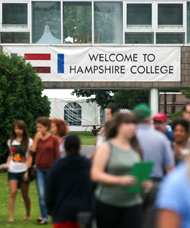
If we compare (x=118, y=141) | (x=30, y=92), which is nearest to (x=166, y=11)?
(x=30, y=92)

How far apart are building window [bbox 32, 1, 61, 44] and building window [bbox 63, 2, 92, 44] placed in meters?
0.28

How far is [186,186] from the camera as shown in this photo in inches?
107

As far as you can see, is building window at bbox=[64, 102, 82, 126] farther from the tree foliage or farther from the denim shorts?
the denim shorts

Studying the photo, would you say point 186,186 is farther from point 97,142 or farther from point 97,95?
point 97,95

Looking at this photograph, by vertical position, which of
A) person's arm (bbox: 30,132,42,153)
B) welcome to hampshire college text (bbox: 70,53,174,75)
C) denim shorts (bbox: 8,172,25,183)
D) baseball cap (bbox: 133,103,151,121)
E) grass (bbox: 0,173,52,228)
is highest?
welcome to hampshire college text (bbox: 70,53,174,75)

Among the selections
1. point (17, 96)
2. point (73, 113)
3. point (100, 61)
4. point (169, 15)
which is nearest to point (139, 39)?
point (169, 15)

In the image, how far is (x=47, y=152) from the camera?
890 centimetres

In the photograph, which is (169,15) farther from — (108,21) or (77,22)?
(77,22)

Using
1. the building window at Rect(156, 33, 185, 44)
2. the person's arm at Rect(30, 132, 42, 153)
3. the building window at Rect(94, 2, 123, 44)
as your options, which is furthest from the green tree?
the person's arm at Rect(30, 132, 42, 153)

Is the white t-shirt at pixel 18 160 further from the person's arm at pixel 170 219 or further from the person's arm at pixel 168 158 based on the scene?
the person's arm at pixel 170 219

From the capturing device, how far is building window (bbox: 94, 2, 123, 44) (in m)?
21.5

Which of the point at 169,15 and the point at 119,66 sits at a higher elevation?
the point at 169,15

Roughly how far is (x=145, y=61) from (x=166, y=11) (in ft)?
6.36

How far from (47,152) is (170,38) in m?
13.5
